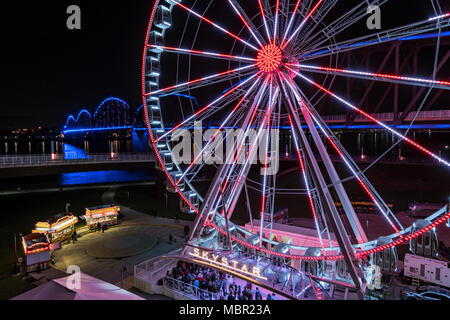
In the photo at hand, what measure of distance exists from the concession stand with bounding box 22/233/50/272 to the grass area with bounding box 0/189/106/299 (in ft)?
3.46

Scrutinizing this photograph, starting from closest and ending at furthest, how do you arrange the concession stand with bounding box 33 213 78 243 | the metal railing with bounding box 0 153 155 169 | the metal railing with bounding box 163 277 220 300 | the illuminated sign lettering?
the illuminated sign lettering
the metal railing with bounding box 163 277 220 300
the concession stand with bounding box 33 213 78 243
the metal railing with bounding box 0 153 155 169

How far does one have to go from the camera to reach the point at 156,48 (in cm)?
1385

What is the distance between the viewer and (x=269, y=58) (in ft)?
37.0

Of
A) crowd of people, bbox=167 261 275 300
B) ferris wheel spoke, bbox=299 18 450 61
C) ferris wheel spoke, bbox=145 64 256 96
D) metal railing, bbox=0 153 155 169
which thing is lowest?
crowd of people, bbox=167 261 275 300

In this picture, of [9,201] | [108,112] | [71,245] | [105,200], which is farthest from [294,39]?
[108,112]

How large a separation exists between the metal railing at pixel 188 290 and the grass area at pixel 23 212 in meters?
7.46

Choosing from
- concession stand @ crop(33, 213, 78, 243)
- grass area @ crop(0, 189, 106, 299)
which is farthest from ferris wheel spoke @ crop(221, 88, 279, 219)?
concession stand @ crop(33, 213, 78, 243)

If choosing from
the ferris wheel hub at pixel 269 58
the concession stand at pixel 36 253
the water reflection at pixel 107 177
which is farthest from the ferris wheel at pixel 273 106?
the water reflection at pixel 107 177

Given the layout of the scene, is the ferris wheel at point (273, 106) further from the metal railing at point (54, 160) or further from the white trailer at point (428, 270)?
the metal railing at point (54, 160)

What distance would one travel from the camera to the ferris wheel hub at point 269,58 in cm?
1112

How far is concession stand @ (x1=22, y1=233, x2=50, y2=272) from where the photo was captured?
15.9 metres

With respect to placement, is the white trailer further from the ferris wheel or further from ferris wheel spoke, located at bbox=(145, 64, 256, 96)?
ferris wheel spoke, located at bbox=(145, 64, 256, 96)

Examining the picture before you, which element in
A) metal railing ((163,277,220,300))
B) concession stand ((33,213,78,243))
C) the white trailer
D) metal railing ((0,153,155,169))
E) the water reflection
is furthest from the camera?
the water reflection
